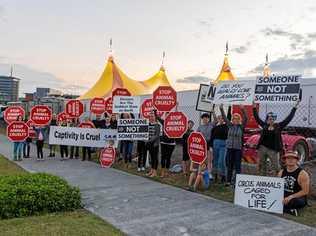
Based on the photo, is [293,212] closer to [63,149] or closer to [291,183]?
[291,183]

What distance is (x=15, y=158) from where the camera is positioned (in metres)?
15.1

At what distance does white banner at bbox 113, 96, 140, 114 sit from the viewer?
47.4 ft

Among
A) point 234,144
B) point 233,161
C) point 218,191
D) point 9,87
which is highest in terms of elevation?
point 9,87

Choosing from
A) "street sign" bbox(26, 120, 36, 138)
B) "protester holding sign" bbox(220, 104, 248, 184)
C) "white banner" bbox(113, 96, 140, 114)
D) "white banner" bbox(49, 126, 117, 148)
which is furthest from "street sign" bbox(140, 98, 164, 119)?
"protester holding sign" bbox(220, 104, 248, 184)

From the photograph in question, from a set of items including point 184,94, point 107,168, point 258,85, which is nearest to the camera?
point 258,85

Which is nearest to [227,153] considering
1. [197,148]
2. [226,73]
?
[197,148]

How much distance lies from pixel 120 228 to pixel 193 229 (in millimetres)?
1110

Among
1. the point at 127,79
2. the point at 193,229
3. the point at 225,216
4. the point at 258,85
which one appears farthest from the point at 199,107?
the point at 127,79

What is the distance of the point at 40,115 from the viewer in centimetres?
1578

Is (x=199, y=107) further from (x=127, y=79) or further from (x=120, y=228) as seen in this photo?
(x=127, y=79)

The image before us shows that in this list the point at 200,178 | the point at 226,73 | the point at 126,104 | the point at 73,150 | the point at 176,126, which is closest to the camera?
the point at 200,178

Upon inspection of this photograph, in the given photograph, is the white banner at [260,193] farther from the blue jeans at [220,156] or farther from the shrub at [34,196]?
the shrub at [34,196]

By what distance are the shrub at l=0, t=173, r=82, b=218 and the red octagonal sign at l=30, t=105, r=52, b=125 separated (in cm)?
814

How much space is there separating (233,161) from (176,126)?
2297 millimetres
